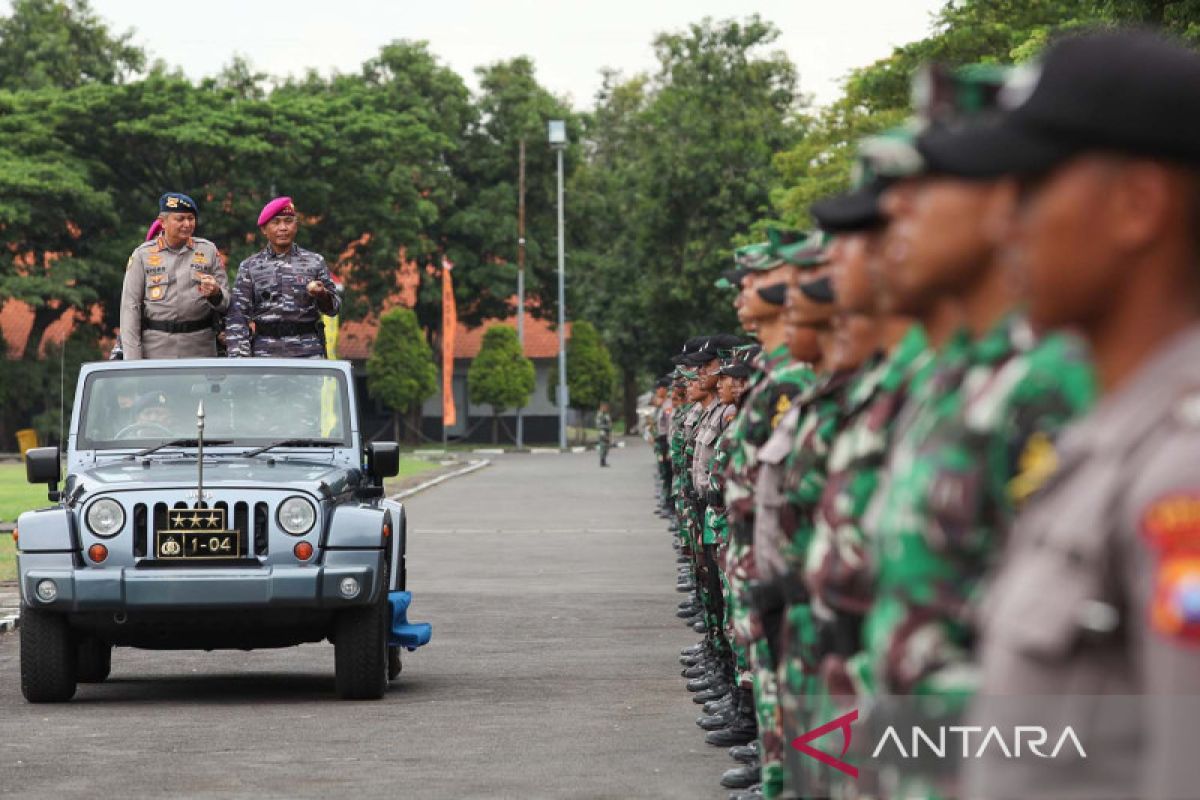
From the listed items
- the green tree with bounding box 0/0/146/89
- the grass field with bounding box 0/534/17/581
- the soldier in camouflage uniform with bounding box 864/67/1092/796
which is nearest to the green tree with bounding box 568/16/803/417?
the green tree with bounding box 0/0/146/89

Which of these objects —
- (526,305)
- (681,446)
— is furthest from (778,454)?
(526,305)

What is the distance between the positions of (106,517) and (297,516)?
100cm

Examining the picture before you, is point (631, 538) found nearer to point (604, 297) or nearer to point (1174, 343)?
point (1174, 343)

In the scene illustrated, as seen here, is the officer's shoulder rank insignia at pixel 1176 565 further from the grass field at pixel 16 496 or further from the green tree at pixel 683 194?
the green tree at pixel 683 194

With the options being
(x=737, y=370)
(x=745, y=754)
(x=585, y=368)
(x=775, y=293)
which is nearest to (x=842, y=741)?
(x=775, y=293)

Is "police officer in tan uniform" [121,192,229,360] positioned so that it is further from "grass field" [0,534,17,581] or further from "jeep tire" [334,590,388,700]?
"grass field" [0,534,17,581]

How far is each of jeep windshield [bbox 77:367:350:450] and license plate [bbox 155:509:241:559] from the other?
4.07ft

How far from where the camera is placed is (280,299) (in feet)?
49.6

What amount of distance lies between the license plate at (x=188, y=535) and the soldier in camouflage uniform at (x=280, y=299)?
2232 millimetres

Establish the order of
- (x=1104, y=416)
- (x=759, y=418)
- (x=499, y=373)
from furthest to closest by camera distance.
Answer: (x=499, y=373)
(x=759, y=418)
(x=1104, y=416)

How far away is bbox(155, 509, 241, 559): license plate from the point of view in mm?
12836

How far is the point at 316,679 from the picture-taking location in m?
14.8

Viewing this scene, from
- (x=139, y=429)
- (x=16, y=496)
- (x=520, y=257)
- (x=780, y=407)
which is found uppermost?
(x=520, y=257)

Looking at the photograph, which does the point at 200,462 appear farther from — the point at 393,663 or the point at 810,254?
the point at 810,254
